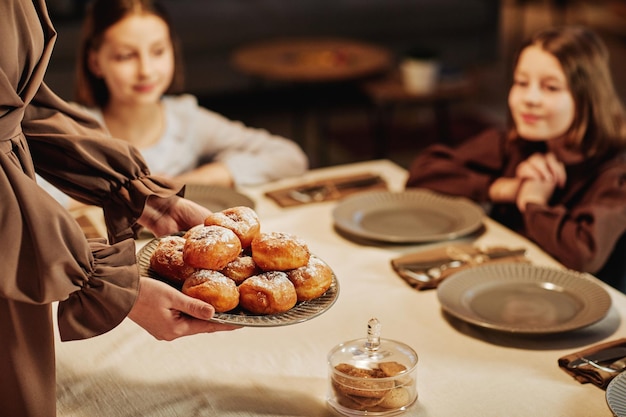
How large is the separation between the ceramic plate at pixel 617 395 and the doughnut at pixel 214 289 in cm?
51

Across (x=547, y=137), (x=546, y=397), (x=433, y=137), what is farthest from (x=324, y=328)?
(x=433, y=137)

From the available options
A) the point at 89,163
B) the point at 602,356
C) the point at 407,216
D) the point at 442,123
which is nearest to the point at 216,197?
the point at 407,216

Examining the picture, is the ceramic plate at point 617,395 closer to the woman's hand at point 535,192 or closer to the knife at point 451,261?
the knife at point 451,261

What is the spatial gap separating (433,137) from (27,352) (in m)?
4.24

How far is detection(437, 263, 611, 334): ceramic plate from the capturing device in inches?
57.7

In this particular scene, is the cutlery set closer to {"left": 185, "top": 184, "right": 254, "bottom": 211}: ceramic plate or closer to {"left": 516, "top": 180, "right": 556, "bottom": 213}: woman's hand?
{"left": 516, "top": 180, "right": 556, "bottom": 213}: woman's hand

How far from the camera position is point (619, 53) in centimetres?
692

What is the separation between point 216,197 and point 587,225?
808 millimetres

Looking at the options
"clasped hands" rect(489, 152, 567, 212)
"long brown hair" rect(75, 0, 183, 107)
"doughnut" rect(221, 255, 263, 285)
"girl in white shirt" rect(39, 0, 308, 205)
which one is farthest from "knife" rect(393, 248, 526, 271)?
"long brown hair" rect(75, 0, 183, 107)

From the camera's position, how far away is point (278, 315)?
3.91 ft

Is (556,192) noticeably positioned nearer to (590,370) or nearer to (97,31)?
(590,370)

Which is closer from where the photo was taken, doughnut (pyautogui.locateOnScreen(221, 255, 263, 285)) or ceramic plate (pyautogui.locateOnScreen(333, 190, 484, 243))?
doughnut (pyautogui.locateOnScreen(221, 255, 263, 285))

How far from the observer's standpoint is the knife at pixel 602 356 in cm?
134

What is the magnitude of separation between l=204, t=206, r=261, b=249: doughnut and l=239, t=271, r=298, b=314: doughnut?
10 cm
